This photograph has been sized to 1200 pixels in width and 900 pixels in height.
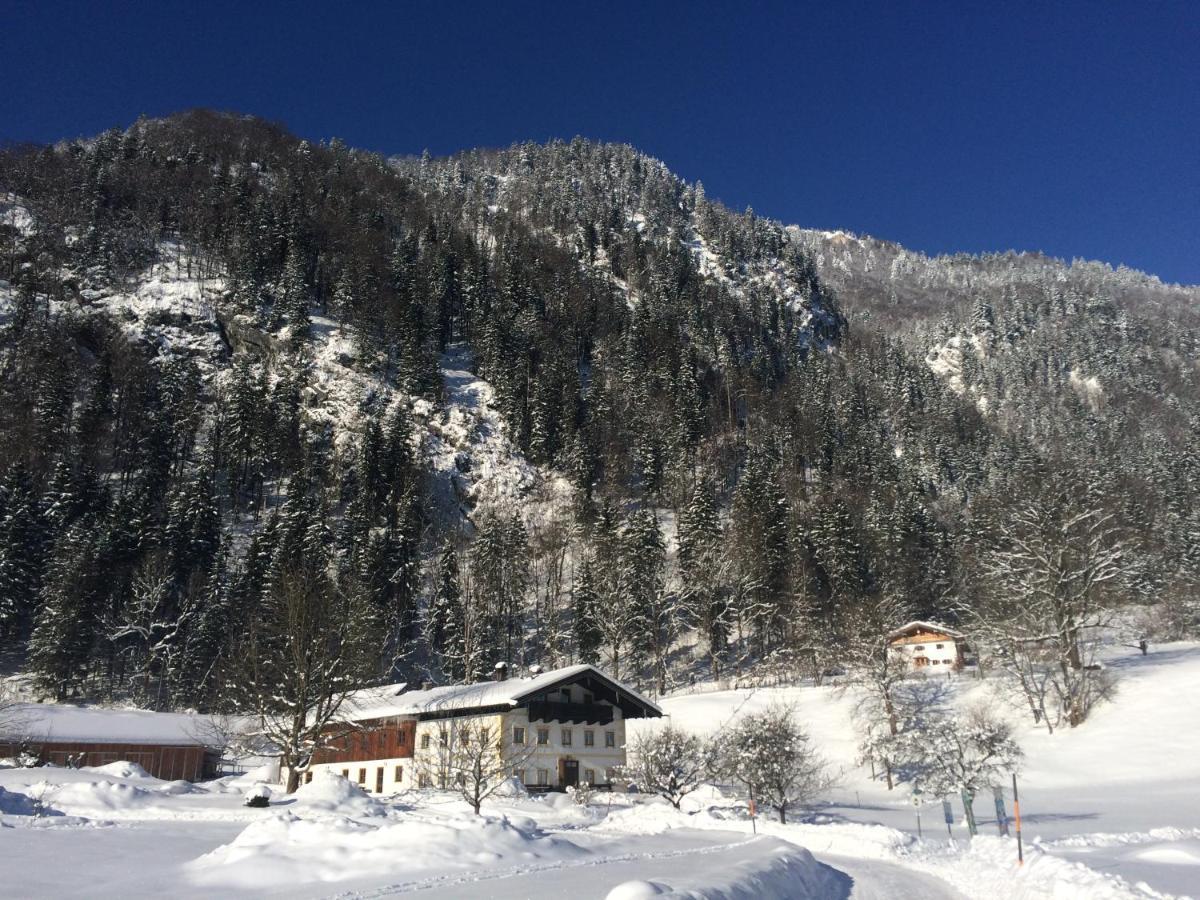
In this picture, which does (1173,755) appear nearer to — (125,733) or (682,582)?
(682,582)

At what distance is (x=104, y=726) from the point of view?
46281 millimetres

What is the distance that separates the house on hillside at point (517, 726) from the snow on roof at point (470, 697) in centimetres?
6

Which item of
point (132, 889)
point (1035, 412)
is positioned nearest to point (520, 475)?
point (132, 889)

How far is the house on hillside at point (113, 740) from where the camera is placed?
4325 centimetres

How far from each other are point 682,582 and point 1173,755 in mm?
44536

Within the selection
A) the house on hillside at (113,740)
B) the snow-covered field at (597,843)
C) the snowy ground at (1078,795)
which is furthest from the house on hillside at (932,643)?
the house on hillside at (113,740)

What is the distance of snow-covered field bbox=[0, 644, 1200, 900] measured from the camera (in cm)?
1181

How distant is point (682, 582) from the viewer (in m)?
76.7

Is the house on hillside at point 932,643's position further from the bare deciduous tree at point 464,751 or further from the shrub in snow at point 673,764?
the bare deciduous tree at point 464,751

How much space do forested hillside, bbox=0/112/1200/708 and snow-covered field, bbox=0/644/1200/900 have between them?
11593 mm

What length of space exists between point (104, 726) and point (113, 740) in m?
1.61

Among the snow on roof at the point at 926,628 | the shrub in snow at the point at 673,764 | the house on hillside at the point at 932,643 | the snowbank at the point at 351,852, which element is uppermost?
the snow on roof at the point at 926,628

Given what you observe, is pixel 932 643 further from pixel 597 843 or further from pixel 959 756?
pixel 597 843

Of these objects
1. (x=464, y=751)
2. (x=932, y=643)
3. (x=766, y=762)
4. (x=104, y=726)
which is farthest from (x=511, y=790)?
(x=932, y=643)
